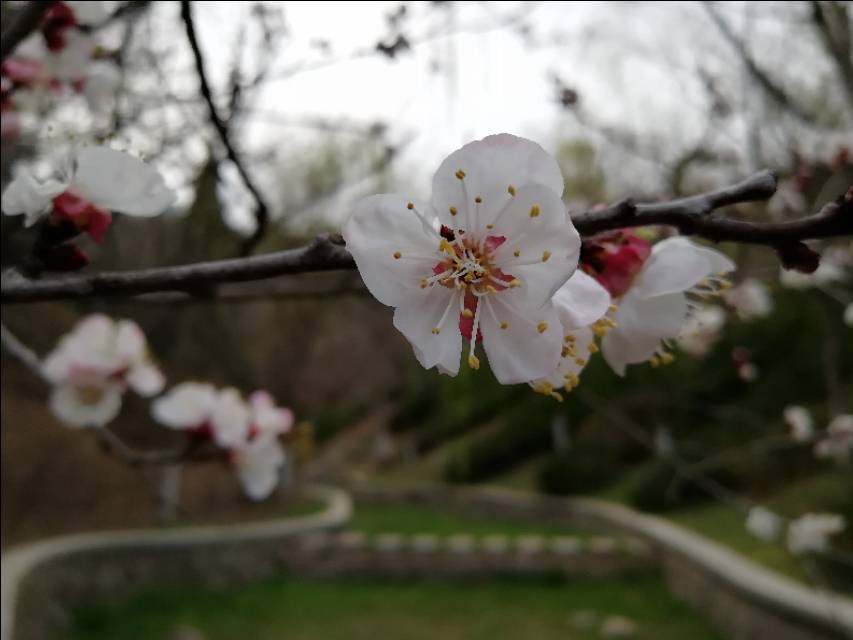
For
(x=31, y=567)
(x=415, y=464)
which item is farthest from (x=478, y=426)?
(x=31, y=567)

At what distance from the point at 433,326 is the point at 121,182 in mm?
308

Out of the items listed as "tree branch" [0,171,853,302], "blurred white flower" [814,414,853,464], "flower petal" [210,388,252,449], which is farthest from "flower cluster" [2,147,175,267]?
"blurred white flower" [814,414,853,464]

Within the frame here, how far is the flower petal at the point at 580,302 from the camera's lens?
514mm

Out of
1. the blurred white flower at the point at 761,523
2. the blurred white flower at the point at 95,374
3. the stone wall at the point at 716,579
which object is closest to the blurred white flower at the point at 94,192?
the blurred white flower at the point at 95,374

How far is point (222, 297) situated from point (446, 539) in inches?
224

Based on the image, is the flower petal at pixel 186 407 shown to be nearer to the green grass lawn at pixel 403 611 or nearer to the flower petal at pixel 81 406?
the flower petal at pixel 81 406

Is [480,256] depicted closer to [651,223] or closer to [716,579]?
[651,223]

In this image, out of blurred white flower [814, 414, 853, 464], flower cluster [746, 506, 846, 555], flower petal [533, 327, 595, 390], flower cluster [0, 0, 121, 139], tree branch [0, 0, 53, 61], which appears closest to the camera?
flower petal [533, 327, 595, 390]

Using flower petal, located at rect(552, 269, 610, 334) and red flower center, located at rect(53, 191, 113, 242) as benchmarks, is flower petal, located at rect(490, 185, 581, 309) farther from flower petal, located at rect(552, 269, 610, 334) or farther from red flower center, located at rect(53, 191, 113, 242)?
red flower center, located at rect(53, 191, 113, 242)

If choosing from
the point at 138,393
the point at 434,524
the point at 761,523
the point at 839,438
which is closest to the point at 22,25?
the point at 138,393

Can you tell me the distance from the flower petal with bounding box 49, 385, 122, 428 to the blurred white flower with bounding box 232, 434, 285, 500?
0.91 ft

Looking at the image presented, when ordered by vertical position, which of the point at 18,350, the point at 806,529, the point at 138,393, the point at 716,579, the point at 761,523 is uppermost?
the point at 18,350

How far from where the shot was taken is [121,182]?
63cm

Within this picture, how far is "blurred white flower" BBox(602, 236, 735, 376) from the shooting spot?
615 mm
